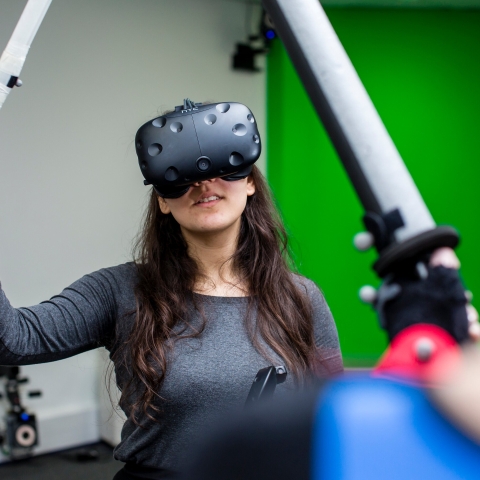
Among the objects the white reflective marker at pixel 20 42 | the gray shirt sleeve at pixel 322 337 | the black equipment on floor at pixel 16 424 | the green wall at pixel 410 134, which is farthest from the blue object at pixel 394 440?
the green wall at pixel 410 134

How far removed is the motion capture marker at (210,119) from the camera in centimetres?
107

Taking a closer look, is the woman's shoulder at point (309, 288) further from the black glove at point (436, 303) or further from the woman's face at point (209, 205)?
the black glove at point (436, 303)

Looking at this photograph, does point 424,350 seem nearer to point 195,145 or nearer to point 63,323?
point 195,145

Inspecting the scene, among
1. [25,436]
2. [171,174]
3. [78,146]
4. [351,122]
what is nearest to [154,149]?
[171,174]

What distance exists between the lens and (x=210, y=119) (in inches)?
42.5

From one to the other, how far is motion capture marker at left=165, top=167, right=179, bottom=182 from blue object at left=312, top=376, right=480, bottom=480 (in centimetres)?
77

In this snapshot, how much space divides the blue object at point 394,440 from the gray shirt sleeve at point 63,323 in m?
0.89

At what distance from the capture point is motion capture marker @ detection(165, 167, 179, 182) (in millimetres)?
1088

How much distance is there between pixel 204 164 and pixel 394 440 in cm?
77

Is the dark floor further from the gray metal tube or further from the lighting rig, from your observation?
the gray metal tube

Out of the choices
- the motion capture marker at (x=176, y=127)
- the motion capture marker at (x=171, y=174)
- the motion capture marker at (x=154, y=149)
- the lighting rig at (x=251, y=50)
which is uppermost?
the lighting rig at (x=251, y=50)

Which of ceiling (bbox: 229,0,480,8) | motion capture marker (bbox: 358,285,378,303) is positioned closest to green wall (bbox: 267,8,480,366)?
ceiling (bbox: 229,0,480,8)

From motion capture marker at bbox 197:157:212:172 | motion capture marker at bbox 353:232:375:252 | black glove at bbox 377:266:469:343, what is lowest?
black glove at bbox 377:266:469:343

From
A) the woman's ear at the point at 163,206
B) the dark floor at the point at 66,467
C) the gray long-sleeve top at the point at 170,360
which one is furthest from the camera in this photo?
the dark floor at the point at 66,467
